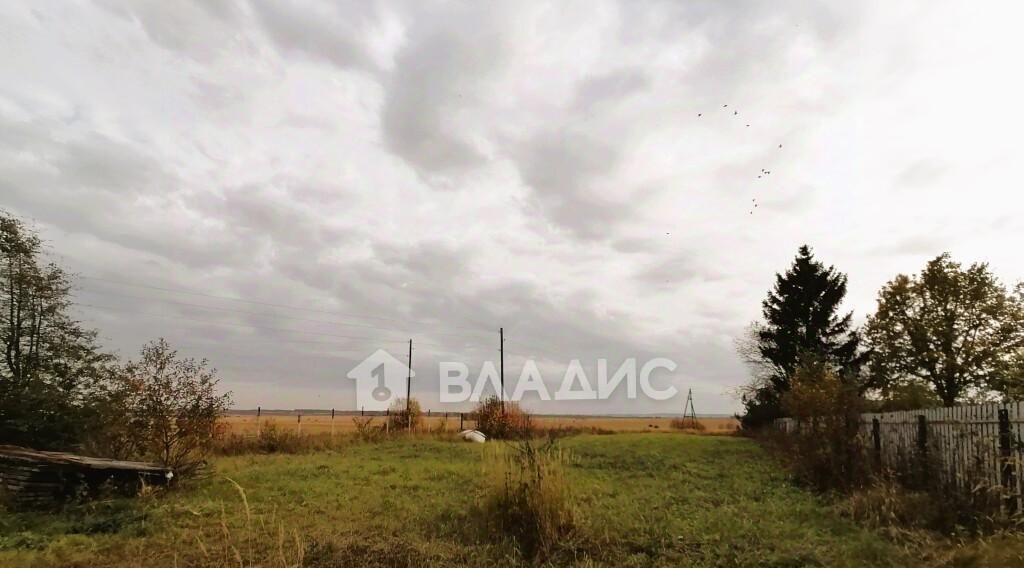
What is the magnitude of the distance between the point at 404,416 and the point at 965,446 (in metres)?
23.4

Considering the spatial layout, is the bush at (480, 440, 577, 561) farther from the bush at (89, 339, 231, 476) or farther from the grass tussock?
the grass tussock

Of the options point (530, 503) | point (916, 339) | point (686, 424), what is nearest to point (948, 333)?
point (916, 339)

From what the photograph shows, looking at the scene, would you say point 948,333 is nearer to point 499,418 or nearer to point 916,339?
point 916,339

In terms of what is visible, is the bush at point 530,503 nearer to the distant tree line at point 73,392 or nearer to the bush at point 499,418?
the distant tree line at point 73,392

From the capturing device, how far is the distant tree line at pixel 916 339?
2428 centimetres

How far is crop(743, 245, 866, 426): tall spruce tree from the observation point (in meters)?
30.0

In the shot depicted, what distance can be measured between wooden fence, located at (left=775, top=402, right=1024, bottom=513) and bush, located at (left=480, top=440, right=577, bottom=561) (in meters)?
3.77

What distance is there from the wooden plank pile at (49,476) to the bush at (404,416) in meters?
18.5

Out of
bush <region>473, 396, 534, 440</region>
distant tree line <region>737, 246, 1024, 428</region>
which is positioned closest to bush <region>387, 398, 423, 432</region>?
bush <region>473, 396, 534, 440</region>

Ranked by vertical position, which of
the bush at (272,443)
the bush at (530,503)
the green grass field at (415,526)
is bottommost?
the bush at (272,443)

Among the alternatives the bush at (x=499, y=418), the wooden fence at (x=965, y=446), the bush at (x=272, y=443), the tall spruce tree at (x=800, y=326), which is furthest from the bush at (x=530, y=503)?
the tall spruce tree at (x=800, y=326)

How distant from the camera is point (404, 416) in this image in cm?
2828

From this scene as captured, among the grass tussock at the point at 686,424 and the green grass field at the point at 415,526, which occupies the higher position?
the green grass field at the point at 415,526

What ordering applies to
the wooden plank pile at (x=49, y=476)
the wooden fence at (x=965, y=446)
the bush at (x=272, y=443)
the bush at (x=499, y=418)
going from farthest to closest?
1. the bush at (x=499, y=418)
2. the bush at (x=272, y=443)
3. the wooden plank pile at (x=49, y=476)
4. the wooden fence at (x=965, y=446)
